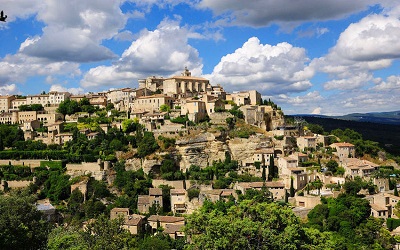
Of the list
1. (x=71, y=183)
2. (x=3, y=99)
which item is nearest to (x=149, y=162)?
(x=71, y=183)

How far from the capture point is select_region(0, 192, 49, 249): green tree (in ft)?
84.4

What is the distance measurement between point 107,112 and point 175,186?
2739 cm

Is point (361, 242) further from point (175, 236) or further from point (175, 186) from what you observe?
point (175, 186)

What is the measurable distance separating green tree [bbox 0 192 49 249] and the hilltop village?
12548 millimetres

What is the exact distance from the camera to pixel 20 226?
29047mm

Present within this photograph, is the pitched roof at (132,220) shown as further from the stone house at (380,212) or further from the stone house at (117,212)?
the stone house at (380,212)

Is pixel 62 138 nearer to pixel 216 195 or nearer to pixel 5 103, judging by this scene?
pixel 5 103

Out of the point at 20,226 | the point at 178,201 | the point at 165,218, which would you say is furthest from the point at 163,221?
the point at 20,226

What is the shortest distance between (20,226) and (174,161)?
29245 mm

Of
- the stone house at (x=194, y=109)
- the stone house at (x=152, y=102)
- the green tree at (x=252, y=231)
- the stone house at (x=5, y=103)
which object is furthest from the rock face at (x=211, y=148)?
the stone house at (x=5, y=103)

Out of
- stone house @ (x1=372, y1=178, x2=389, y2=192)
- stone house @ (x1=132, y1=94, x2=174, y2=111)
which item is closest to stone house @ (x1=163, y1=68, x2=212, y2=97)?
stone house @ (x1=132, y1=94, x2=174, y2=111)

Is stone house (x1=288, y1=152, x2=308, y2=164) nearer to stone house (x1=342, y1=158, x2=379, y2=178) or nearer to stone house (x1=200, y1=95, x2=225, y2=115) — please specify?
stone house (x1=342, y1=158, x2=379, y2=178)

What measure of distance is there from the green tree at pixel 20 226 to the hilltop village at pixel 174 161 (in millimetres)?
12548

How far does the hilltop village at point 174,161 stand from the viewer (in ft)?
156
